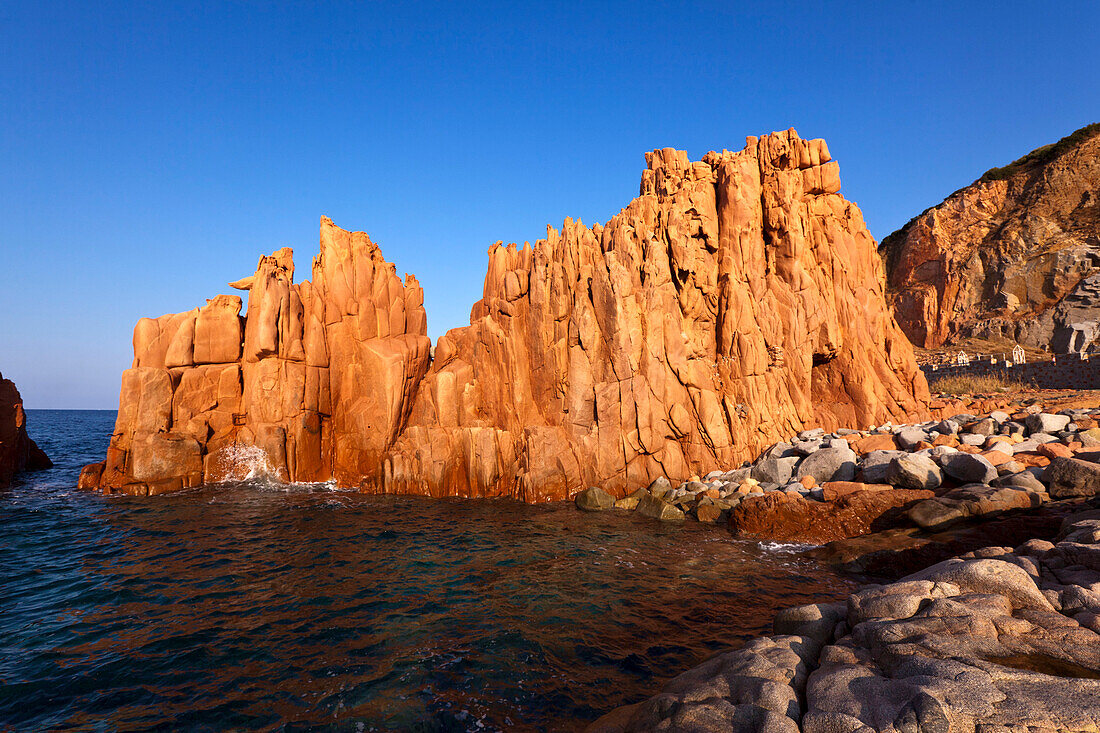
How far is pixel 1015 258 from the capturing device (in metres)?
57.8

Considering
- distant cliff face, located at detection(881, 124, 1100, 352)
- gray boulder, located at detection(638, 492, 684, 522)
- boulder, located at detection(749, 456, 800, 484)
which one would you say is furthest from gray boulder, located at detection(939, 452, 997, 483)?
distant cliff face, located at detection(881, 124, 1100, 352)

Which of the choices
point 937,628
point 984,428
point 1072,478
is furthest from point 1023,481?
point 937,628

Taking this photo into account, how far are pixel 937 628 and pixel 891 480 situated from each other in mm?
13749

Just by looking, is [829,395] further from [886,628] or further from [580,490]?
[886,628]

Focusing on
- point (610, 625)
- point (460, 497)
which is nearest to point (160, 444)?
point (460, 497)

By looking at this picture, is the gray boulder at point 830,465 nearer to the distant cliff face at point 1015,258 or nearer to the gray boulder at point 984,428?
the gray boulder at point 984,428

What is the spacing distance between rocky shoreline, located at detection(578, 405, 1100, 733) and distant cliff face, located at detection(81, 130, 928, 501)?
9992 mm

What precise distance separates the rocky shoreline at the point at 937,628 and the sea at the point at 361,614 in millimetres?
2129

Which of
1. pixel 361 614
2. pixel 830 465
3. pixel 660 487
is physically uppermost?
pixel 830 465

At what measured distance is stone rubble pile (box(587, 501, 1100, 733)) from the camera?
532 cm

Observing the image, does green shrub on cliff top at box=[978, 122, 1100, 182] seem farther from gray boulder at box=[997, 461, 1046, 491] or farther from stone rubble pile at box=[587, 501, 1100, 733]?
stone rubble pile at box=[587, 501, 1100, 733]

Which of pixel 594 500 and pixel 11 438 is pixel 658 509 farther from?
pixel 11 438

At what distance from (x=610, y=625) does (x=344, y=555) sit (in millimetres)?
9622

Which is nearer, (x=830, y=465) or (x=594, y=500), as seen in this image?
(x=830, y=465)
